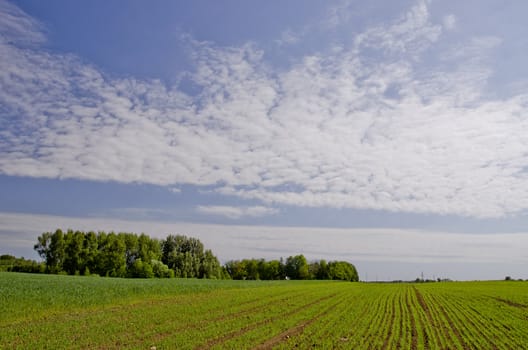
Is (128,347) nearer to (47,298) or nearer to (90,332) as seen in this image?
(90,332)

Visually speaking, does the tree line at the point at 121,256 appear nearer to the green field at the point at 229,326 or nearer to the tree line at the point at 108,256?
the tree line at the point at 108,256

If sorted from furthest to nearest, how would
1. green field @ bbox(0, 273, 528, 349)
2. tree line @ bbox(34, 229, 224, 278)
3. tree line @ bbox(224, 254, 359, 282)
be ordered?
tree line @ bbox(224, 254, 359, 282) → tree line @ bbox(34, 229, 224, 278) → green field @ bbox(0, 273, 528, 349)

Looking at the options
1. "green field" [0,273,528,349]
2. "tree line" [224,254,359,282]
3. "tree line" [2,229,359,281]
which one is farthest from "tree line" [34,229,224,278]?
"green field" [0,273,528,349]

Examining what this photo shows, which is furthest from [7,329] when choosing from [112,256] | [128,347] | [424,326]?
[112,256]

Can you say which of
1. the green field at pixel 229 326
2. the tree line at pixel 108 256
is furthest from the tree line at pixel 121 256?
the green field at pixel 229 326

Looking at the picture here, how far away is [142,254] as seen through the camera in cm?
10688

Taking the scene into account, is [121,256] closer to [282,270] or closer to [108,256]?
[108,256]

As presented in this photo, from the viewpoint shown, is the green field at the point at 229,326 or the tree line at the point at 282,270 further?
the tree line at the point at 282,270

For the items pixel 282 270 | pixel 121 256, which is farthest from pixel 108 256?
pixel 282 270

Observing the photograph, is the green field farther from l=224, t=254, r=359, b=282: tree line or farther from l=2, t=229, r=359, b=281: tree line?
l=224, t=254, r=359, b=282: tree line

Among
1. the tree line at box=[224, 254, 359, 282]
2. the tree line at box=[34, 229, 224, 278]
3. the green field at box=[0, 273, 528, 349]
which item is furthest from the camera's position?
the tree line at box=[224, 254, 359, 282]

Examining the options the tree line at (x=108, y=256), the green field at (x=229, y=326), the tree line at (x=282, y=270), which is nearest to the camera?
the green field at (x=229, y=326)

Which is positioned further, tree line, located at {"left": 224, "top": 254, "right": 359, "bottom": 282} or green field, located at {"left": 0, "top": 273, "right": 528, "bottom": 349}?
tree line, located at {"left": 224, "top": 254, "right": 359, "bottom": 282}

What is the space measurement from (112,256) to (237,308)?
7524cm
